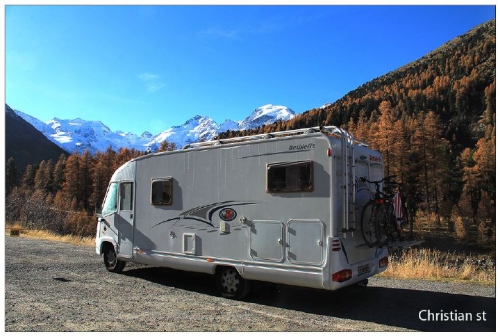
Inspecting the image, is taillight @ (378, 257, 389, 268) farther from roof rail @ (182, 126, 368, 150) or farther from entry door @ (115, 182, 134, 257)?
entry door @ (115, 182, 134, 257)

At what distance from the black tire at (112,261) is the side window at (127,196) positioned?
4.26 feet

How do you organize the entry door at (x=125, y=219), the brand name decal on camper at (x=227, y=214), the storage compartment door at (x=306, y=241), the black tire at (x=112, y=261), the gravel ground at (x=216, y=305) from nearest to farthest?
the gravel ground at (x=216, y=305)
the storage compartment door at (x=306, y=241)
the brand name decal on camper at (x=227, y=214)
the entry door at (x=125, y=219)
the black tire at (x=112, y=261)

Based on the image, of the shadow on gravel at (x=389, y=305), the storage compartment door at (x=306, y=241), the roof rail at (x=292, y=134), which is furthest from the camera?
the roof rail at (x=292, y=134)

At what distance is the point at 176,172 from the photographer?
845cm

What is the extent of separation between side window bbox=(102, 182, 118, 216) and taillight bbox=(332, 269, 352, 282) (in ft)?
19.7

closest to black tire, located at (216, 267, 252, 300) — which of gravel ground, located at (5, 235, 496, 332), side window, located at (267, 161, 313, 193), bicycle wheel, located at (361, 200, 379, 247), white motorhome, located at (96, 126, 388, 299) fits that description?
white motorhome, located at (96, 126, 388, 299)

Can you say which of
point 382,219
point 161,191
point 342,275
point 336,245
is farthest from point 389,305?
point 161,191

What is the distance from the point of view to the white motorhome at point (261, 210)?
634 centimetres

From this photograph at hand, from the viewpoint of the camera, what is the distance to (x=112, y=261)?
32.8 feet

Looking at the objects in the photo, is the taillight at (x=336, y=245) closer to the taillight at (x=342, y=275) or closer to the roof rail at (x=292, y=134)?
the taillight at (x=342, y=275)

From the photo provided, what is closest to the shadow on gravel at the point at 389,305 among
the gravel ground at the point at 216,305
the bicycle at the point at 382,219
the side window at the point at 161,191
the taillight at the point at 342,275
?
the gravel ground at the point at 216,305

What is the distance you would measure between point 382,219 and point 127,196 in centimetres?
589

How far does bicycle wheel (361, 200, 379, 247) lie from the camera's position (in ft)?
21.7

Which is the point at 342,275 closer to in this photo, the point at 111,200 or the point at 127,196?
Answer: the point at 127,196
